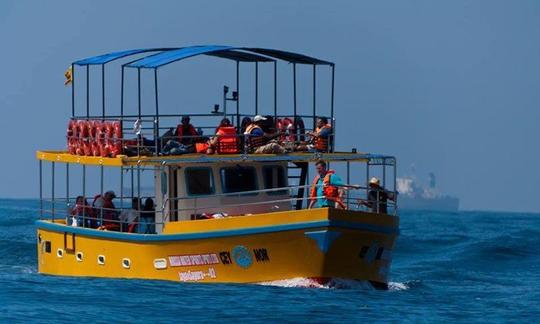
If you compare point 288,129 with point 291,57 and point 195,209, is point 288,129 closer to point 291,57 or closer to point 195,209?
point 291,57

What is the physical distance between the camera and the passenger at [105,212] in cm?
3709

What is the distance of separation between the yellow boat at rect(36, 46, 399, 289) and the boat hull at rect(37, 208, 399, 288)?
21mm

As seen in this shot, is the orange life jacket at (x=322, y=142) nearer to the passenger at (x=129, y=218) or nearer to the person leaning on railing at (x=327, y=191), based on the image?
the person leaning on railing at (x=327, y=191)

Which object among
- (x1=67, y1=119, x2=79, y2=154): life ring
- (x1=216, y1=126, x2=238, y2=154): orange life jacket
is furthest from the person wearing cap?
(x1=67, y1=119, x2=79, y2=154): life ring

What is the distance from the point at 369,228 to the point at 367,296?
151 centimetres

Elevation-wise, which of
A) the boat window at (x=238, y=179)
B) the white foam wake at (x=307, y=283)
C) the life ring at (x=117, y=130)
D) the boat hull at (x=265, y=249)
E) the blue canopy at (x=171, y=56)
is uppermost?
the blue canopy at (x=171, y=56)

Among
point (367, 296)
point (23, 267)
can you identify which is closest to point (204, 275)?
point (367, 296)

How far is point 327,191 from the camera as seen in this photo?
3369cm

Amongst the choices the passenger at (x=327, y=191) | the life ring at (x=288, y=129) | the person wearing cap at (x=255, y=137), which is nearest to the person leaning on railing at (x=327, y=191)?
the passenger at (x=327, y=191)

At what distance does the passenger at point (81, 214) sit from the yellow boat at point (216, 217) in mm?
42

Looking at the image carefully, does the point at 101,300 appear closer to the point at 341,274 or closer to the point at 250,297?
the point at 250,297

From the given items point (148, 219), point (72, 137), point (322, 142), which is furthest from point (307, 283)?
point (72, 137)

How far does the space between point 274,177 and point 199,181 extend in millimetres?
2067

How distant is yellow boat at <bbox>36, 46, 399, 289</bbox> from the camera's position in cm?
3275
